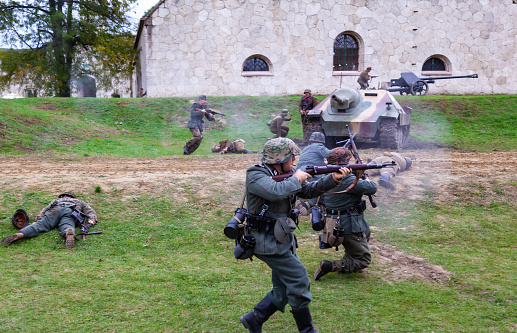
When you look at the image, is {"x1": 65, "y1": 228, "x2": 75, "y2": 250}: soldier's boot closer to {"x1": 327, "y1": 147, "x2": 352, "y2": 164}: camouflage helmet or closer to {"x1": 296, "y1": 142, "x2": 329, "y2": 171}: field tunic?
{"x1": 296, "y1": 142, "x2": 329, "y2": 171}: field tunic

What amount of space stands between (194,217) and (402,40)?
20.1 meters

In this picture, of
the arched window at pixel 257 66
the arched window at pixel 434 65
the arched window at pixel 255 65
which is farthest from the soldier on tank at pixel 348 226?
the arched window at pixel 434 65

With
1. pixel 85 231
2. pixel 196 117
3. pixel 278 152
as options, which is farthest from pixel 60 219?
pixel 196 117

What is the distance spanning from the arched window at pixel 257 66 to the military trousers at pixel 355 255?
19.4 meters

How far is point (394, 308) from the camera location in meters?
5.17

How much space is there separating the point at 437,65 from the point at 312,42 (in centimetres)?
700

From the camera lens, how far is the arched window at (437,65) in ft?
84.8

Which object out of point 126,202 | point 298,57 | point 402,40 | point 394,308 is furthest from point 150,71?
point 394,308

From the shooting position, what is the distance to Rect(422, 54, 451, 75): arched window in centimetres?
2584

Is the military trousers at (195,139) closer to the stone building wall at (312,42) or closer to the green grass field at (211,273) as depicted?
the green grass field at (211,273)

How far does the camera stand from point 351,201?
19.2 feet

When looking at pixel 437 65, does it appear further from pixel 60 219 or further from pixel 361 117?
pixel 60 219

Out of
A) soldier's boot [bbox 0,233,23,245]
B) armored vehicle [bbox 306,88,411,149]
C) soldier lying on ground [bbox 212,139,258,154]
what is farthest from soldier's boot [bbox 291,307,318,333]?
soldier lying on ground [bbox 212,139,258,154]

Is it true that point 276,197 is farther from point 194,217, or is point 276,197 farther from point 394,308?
point 194,217
